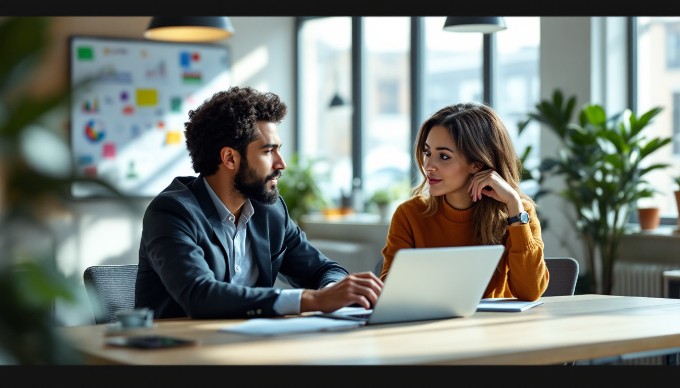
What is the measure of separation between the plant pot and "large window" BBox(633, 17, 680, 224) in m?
0.29

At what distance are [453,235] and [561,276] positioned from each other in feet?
1.39

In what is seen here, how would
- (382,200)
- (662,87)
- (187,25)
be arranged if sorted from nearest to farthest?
(187,25), (662,87), (382,200)

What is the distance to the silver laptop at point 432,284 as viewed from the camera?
217 cm

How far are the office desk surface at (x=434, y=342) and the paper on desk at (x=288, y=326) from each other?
0.04 metres

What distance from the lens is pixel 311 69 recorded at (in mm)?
7953

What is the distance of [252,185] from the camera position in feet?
9.21

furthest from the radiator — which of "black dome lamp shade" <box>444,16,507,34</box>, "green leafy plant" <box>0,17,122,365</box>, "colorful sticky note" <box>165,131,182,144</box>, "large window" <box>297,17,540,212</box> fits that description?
"green leafy plant" <box>0,17,122,365</box>

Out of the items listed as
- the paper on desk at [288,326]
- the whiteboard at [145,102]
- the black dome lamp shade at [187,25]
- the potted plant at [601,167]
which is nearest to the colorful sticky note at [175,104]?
the whiteboard at [145,102]

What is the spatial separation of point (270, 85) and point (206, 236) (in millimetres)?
5336

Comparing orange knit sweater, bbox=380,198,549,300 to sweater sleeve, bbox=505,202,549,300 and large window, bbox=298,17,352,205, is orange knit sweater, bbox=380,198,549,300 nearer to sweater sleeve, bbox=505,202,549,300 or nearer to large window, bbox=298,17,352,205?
sweater sleeve, bbox=505,202,549,300

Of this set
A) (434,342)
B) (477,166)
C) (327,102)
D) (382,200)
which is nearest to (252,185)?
(477,166)

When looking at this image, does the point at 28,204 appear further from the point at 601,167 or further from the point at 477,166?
the point at 601,167
